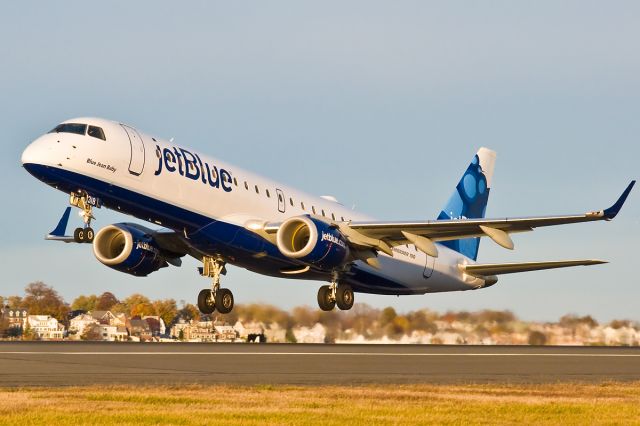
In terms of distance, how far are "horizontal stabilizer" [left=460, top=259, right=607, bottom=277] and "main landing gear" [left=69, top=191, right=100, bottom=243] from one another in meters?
18.4

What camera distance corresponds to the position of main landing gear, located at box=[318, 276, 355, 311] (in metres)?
40.2

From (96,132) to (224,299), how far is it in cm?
989

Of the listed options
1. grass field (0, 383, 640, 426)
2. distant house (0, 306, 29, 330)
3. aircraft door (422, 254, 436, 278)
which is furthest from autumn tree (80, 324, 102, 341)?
grass field (0, 383, 640, 426)

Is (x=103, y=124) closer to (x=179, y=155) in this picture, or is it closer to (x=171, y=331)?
(x=179, y=155)

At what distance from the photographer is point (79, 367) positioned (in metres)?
26.1

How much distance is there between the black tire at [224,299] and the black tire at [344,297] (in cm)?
411

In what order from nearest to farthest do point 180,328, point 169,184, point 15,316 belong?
point 169,184 < point 180,328 < point 15,316

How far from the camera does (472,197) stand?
5384 centimetres

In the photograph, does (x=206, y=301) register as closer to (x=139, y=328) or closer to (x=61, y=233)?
(x=61, y=233)

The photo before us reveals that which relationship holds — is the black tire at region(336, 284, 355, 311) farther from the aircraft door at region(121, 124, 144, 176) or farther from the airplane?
the aircraft door at region(121, 124, 144, 176)

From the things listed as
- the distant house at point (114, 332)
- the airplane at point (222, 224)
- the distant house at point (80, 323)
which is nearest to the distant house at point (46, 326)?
the distant house at point (80, 323)

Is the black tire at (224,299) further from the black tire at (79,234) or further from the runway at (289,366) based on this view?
the black tire at (79,234)

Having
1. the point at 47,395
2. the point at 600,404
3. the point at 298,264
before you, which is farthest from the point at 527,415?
the point at 298,264

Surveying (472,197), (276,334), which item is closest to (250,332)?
(276,334)
